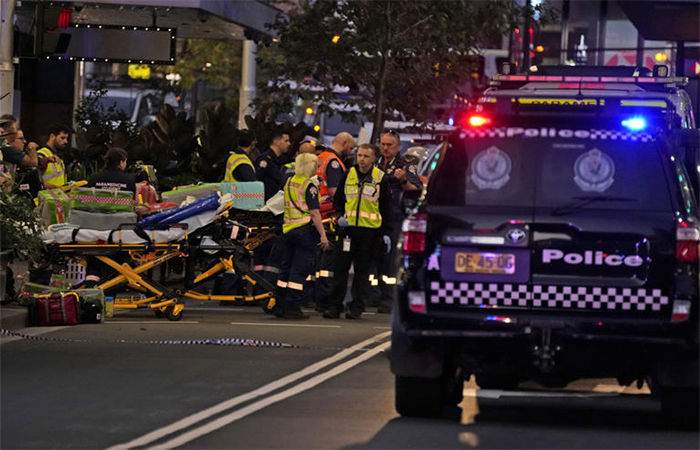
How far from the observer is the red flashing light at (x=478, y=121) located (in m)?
12.0

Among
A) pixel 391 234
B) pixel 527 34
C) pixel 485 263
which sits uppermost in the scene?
pixel 527 34

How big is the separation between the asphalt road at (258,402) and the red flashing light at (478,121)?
183 cm

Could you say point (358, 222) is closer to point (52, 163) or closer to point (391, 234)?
point (391, 234)

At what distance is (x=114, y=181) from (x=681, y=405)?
9.94m

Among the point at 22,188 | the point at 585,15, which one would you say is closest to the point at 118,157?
the point at 22,188

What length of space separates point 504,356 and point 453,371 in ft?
2.61

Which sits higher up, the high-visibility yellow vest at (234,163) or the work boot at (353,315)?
the high-visibility yellow vest at (234,163)

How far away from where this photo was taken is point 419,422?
39.0ft

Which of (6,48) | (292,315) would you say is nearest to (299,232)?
(292,315)

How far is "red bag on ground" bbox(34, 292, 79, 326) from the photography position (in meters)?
18.0

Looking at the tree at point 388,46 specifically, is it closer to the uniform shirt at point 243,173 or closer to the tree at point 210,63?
the uniform shirt at point 243,173

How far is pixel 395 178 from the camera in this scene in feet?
67.1

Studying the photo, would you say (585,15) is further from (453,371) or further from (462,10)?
(453,371)

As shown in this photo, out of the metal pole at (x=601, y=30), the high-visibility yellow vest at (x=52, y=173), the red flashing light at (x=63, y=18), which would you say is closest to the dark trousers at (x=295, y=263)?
the high-visibility yellow vest at (x=52, y=173)
